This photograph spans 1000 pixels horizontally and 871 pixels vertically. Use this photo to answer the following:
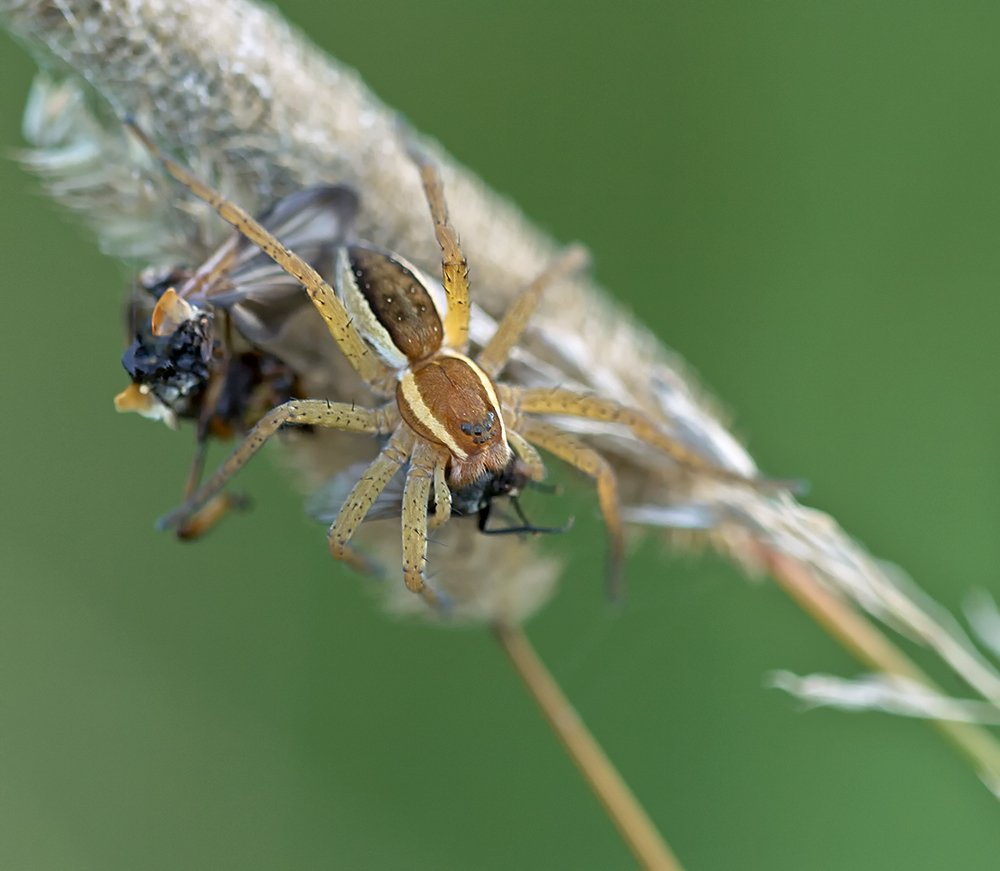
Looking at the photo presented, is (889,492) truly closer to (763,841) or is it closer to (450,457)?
(763,841)

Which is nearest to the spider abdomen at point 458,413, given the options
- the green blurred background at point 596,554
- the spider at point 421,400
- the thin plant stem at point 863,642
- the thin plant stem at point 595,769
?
the spider at point 421,400

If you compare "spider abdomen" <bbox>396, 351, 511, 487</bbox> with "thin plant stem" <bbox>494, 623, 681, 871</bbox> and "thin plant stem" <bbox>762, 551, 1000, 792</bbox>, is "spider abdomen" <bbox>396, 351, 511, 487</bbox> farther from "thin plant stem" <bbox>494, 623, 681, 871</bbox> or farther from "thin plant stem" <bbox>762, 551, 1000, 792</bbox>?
"thin plant stem" <bbox>762, 551, 1000, 792</bbox>

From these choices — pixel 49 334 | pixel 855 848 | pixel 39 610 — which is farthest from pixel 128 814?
pixel 855 848

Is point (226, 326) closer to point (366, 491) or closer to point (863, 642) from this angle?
point (366, 491)

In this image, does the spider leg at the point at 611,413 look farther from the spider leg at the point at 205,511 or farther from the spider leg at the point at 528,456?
the spider leg at the point at 205,511

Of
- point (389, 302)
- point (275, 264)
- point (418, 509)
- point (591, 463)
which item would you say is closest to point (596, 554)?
point (591, 463)

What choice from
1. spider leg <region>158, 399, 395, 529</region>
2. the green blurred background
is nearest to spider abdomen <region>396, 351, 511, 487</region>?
spider leg <region>158, 399, 395, 529</region>

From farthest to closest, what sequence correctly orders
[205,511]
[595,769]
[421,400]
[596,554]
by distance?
1. [596,554]
2. [205,511]
3. [421,400]
4. [595,769]
